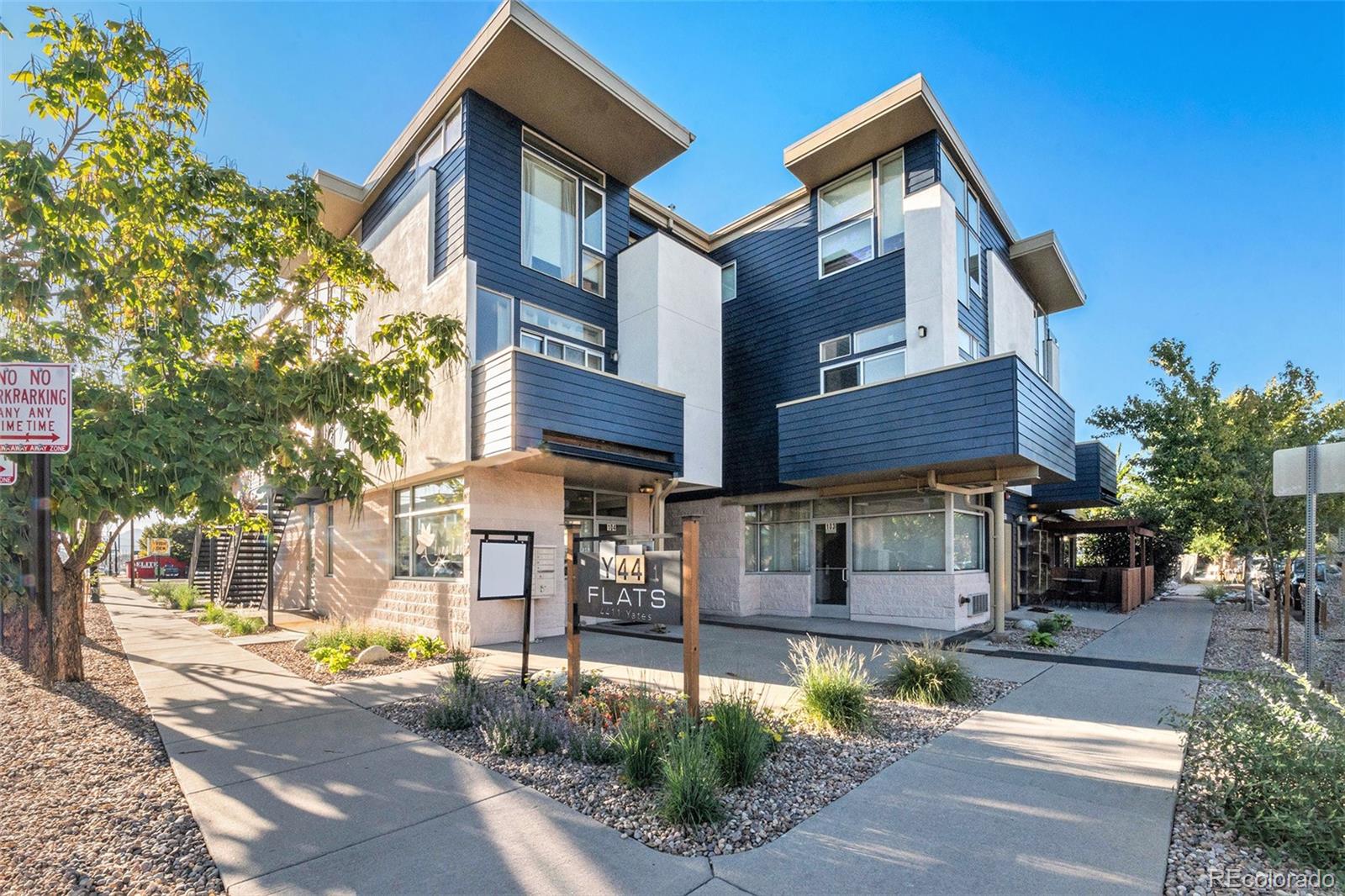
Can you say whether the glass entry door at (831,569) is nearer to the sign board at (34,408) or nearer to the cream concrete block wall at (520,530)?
the cream concrete block wall at (520,530)

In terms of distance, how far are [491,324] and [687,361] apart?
3.81 metres

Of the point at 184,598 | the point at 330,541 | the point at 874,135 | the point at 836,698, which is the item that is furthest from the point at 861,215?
the point at 184,598

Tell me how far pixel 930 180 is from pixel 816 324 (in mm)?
3358

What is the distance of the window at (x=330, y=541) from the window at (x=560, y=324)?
772 centimetres

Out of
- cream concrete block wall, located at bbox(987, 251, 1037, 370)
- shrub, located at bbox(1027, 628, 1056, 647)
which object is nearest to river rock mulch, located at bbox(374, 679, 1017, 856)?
shrub, located at bbox(1027, 628, 1056, 647)

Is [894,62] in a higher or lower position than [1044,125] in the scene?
higher

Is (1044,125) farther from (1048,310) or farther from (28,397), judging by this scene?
(28,397)

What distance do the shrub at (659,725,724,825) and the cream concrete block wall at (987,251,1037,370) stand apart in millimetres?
12066

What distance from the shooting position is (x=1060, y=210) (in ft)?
56.3

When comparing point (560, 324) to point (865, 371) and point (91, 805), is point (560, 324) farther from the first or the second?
point (91, 805)

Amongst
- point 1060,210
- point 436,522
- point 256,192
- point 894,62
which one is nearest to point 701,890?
point 256,192

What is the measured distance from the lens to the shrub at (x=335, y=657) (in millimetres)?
8409

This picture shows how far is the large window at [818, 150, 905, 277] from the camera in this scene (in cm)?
1280

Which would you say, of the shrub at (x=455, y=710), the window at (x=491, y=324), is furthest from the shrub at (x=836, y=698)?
the window at (x=491, y=324)
